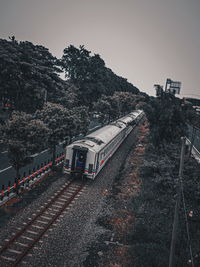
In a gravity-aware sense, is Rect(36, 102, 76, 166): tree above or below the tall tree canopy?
below

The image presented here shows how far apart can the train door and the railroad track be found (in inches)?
86.2

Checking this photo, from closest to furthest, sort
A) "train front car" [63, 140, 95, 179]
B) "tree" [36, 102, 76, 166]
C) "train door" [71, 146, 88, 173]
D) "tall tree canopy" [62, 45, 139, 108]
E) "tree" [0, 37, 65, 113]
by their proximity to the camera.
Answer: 1. "train front car" [63, 140, 95, 179]
2. "train door" [71, 146, 88, 173]
3. "tree" [36, 102, 76, 166]
4. "tree" [0, 37, 65, 113]
5. "tall tree canopy" [62, 45, 139, 108]

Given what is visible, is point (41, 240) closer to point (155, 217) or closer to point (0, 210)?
point (0, 210)

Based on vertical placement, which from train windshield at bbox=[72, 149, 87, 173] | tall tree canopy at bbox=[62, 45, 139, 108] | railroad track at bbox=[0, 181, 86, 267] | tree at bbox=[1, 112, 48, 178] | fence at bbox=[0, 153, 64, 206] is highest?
tall tree canopy at bbox=[62, 45, 139, 108]

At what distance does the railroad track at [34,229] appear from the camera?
38.7 ft

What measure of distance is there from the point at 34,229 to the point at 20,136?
699 cm

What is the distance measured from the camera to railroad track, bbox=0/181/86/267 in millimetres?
11781

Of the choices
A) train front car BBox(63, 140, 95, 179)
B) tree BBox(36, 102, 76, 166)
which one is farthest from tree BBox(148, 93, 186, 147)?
tree BBox(36, 102, 76, 166)

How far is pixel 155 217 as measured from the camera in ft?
54.4

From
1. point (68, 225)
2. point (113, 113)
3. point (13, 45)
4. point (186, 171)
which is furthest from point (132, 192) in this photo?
point (113, 113)

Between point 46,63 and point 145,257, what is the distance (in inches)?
1486

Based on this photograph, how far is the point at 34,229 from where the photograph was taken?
14.2 m

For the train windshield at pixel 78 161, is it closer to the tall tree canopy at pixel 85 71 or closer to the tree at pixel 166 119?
the tree at pixel 166 119

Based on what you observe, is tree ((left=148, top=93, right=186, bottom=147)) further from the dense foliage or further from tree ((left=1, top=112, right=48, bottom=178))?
tree ((left=1, top=112, right=48, bottom=178))
